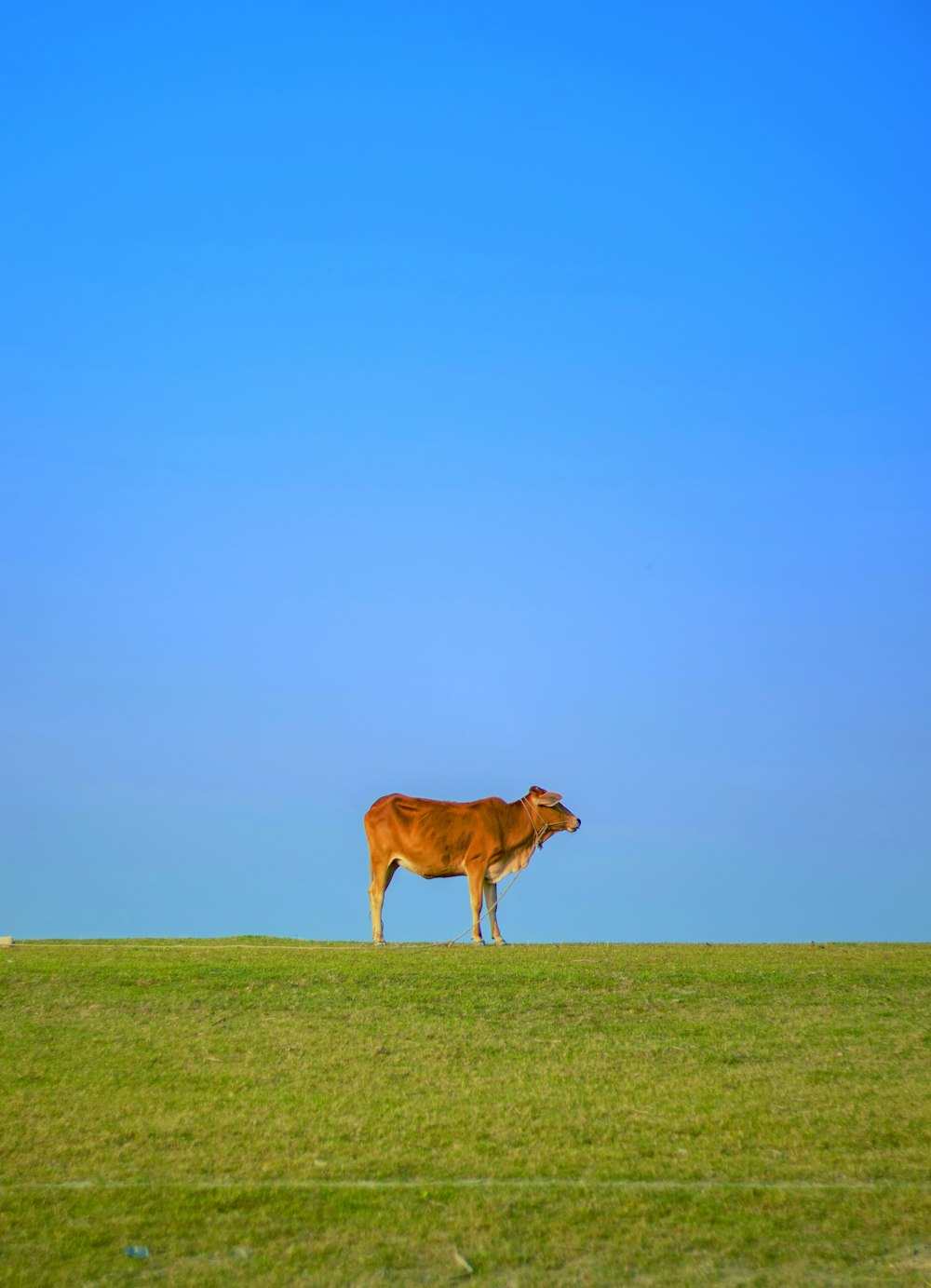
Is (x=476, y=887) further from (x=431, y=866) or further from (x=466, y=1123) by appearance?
(x=466, y=1123)

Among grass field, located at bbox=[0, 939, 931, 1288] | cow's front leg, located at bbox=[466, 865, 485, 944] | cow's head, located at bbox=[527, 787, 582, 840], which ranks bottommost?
grass field, located at bbox=[0, 939, 931, 1288]

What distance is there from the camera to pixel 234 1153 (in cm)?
903

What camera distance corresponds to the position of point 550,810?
22.5 m

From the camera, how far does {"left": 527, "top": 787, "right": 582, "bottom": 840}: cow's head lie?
22.4 metres

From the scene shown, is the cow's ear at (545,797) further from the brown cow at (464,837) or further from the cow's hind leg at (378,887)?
the cow's hind leg at (378,887)

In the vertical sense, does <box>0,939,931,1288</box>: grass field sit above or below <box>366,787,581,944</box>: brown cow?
below

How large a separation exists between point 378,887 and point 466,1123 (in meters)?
12.7

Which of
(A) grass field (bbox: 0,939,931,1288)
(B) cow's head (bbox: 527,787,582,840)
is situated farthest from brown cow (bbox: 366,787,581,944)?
(A) grass field (bbox: 0,939,931,1288)

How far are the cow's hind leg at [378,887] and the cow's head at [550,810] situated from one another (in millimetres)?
2560

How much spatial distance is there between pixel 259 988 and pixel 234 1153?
6.36m

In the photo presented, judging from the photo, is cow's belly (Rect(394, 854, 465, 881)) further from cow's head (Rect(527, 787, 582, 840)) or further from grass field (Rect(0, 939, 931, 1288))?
grass field (Rect(0, 939, 931, 1288))

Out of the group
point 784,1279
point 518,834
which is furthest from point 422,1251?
point 518,834

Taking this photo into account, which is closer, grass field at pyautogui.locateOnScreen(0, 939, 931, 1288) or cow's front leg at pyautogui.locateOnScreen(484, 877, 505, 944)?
grass field at pyautogui.locateOnScreen(0, 939, 931, 1288)

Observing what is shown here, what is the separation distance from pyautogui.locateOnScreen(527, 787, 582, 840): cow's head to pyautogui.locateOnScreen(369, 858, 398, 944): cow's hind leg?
8.40 ft
